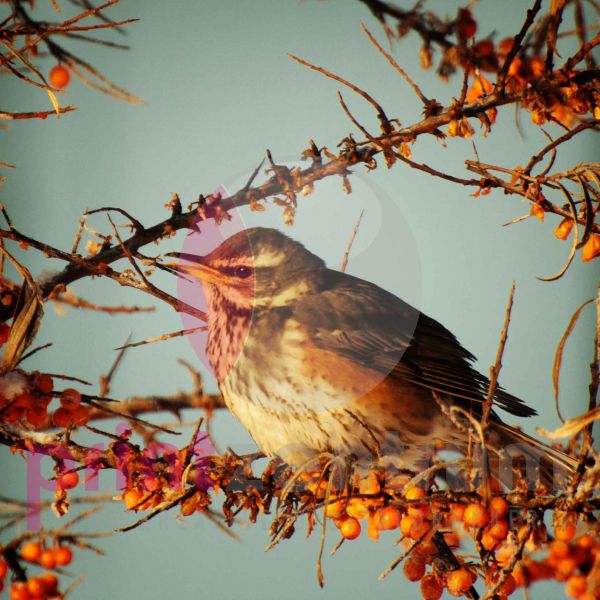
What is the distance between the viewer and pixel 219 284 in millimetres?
738

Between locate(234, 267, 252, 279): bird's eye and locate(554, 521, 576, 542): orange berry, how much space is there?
0.39 meters

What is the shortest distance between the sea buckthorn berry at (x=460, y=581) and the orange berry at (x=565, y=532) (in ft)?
0.26

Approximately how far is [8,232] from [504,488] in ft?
1.77

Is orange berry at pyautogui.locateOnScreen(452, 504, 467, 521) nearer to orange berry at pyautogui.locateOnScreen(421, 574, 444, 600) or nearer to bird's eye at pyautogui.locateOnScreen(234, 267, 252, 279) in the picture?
orange berry at pyautogui.locateOnScreen(421, 574, 444, 600)

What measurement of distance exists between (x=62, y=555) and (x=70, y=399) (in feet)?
0.51

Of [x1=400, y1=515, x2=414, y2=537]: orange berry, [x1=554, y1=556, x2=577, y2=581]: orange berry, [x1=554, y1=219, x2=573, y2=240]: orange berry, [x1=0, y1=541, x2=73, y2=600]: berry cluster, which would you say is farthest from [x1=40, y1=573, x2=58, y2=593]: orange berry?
[x1=554, y1=219, x2=573, y2=240]: orange berry

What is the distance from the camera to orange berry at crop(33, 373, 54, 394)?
1.99 feet

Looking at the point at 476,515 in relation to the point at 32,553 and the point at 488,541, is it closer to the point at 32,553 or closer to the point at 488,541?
the point at 488,541

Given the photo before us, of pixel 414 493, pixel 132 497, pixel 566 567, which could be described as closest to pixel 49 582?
pixel 132 497

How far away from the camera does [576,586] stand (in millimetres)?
528

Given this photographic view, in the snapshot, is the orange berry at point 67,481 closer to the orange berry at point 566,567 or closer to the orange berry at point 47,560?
the orange berry at point 47,560

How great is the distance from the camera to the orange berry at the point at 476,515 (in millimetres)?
510

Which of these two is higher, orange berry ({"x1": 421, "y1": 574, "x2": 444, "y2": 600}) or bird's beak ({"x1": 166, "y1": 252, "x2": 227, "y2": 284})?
bird's beak ({"x1": 166, "y1": 252, "x2": 227, "y2": 284})

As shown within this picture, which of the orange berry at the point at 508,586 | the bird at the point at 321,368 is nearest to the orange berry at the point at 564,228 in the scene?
the bird at the point at 321,368
